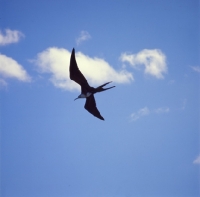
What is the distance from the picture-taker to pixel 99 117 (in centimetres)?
1238

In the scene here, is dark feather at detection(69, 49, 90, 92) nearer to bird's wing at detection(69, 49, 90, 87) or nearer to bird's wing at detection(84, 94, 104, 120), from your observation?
bird's wing at detection(69, 49, 90, 87)

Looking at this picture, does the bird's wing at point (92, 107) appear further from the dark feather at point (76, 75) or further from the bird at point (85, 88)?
the dark feather at point (76, 75)

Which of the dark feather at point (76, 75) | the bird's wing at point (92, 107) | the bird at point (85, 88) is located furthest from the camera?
the bird's wing at point (92, 107)

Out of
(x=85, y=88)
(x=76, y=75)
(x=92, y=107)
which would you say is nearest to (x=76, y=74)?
(x=76, y=75)

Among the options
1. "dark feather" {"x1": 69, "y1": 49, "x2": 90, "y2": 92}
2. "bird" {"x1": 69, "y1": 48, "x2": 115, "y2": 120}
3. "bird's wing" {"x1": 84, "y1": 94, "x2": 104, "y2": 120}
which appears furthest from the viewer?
"bird's wing" {"x1": 84, "y1": 94, "x2": 104, "y2": 120}

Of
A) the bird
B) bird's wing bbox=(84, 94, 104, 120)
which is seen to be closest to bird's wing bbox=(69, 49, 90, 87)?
the bird

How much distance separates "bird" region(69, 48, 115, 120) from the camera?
10791 millimetres

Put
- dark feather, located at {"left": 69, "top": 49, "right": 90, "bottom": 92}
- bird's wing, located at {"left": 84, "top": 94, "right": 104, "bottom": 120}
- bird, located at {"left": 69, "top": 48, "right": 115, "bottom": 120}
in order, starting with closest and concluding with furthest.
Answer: dark feather, located at {"left": 69, "top": 49, "right": 90, "bottom": 92} < bird, located at {"left": 69, "top": 48, "right": 115, "bottom": 120} < bird's wing, located at {"left": 84, "top": 94, "right": 104, "bottom": 120}

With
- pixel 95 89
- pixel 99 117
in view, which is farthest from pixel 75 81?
pixel 99 117

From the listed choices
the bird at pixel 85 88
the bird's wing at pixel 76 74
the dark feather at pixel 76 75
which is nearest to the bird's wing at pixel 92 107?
the bird at pixel 85 88

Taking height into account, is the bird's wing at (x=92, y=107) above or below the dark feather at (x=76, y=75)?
below

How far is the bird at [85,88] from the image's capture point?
10.8 metres

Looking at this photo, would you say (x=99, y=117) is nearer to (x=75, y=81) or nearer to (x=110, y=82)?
(x=75, y=81)

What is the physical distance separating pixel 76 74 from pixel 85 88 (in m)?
0.86
